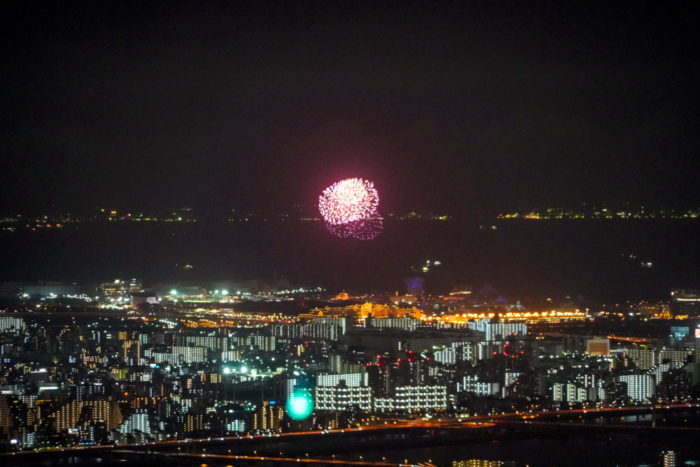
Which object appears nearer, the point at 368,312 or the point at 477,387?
the point at 477,387

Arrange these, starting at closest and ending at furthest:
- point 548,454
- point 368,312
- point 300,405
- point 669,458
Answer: point 669,458 < point 548,454 < point 300,405 < point 368,312

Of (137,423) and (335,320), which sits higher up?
(335,320)

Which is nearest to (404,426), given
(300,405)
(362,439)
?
(362,439)

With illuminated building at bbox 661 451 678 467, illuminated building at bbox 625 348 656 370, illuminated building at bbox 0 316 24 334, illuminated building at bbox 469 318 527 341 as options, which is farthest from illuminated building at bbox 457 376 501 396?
illuminated building at bbox 0 316 24 334

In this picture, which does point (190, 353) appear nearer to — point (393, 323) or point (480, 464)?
point (393, 323)

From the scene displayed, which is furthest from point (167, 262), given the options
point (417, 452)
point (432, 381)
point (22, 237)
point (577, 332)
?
point (417, 452)

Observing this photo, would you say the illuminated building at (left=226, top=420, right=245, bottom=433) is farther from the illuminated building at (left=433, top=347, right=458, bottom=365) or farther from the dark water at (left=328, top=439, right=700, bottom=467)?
the illuminated building at (left=433, top=347, right=458, bottom=365)

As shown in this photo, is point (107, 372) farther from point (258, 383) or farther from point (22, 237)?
point (22, 237)

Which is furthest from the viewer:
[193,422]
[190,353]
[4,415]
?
[190,353]
